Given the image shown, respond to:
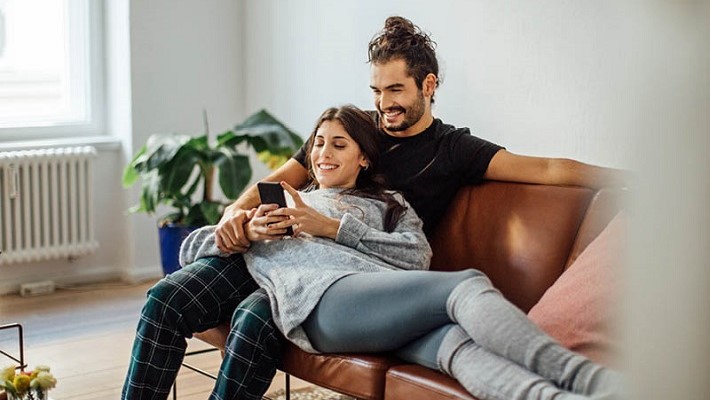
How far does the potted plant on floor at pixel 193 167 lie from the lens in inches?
167

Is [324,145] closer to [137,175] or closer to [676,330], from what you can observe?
[137,175]

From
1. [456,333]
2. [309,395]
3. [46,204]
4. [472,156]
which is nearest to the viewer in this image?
[456,333]

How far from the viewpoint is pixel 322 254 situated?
99.0 inches

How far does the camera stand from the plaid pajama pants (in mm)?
2363

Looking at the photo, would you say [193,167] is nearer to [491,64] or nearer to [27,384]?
[491,64]

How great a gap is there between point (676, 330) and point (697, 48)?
92 millimetres

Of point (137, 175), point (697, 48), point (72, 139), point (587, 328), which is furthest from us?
point (72, 139)

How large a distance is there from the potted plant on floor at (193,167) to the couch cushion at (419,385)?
7.04ft

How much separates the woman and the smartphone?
3cm

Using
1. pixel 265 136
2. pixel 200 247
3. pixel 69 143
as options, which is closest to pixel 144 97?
pixel 69 143

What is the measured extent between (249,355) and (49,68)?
9.20 ft

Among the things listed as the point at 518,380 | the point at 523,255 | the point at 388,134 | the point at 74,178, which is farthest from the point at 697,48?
the point at 74,178

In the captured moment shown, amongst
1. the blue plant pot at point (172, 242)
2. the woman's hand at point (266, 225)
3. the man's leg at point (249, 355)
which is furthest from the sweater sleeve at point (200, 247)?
the blue plant pot at point (172, 242)

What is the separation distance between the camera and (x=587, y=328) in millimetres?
2113
